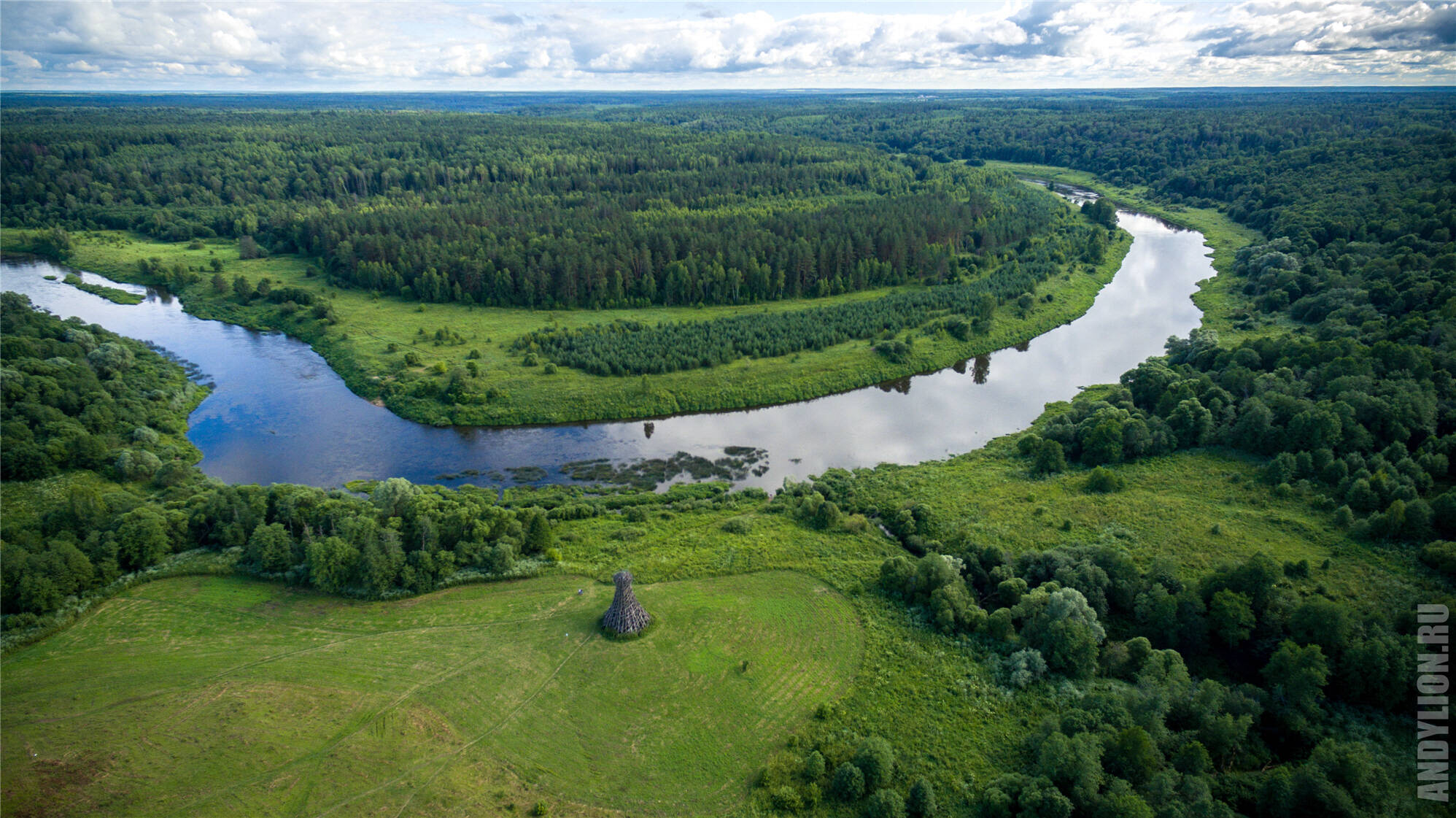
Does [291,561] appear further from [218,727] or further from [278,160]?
[278,160]

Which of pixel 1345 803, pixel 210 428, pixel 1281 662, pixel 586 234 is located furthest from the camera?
pixel 586 234

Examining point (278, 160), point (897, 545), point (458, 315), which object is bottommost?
point (897, 545)

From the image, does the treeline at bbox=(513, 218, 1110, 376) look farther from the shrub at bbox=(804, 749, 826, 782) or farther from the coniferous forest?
the shrub at bbox=(804, 749, 826, 782)

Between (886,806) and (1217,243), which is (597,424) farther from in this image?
(1217,243)

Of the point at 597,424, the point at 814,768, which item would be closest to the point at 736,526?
the point at 814,768

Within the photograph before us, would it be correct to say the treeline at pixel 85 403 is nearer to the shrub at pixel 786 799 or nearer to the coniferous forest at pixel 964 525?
the coniferous forest at pixel 964 525

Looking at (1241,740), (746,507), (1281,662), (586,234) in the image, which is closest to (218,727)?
(746,507)

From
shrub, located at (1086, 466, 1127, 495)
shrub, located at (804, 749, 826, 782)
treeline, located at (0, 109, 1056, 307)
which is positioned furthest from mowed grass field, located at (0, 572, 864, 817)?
treeline, located at (0, 109, 1056, 307)
